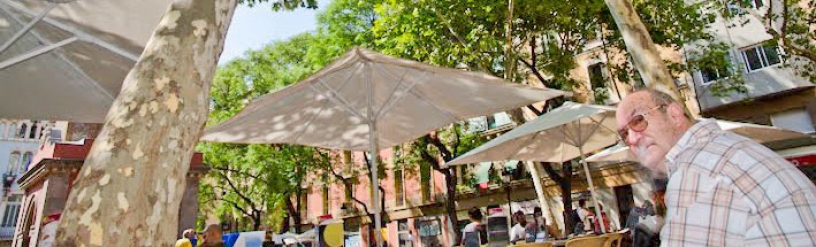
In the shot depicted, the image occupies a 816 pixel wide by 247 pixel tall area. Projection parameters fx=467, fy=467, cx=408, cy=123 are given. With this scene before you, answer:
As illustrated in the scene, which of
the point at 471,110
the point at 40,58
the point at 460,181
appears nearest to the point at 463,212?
the point at 460,181

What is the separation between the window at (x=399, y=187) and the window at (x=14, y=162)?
38598 mm

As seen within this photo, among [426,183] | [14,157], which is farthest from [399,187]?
[14,157]

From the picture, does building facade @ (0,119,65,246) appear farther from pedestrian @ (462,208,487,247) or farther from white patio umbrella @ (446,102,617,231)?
white patio umbrella @ (446,102,617,231)

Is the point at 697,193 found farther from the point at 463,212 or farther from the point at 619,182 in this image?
the point at 463,212

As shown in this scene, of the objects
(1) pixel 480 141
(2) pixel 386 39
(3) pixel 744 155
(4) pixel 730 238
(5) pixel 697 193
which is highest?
(2) pixel 386 39

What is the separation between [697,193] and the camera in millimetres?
1458

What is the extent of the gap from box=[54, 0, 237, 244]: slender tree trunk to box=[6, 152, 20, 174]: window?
54.6 metres

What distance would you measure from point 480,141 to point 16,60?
21236 mm

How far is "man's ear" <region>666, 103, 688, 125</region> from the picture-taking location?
1811 millimetres

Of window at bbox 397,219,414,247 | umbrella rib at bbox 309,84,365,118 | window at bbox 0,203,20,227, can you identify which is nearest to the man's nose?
umbrella rib at bbox 309,84,365,118

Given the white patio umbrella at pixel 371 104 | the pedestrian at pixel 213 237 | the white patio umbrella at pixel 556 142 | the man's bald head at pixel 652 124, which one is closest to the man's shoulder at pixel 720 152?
the man's bald head at pixel 652 124

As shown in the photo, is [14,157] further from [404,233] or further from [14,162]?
[404,233]

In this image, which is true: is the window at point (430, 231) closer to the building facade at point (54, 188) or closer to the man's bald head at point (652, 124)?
the building facade at point (54, 188)

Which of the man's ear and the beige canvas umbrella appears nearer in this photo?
the man's ear
